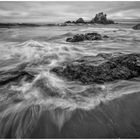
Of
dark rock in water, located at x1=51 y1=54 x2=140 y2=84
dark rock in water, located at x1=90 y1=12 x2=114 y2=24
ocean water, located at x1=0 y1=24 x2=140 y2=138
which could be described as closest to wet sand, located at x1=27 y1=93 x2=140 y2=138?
ocean water, located at x1=0 y1=24 x2=140 y2=138

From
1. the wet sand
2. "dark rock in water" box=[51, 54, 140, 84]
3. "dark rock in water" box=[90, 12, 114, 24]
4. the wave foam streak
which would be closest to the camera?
the wet sand

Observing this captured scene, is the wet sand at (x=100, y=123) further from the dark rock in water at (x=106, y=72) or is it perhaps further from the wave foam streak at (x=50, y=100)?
the dark rock in water at (x=106, y=72)

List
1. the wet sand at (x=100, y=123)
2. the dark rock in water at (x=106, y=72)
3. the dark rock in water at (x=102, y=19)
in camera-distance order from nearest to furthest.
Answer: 1. the wet sand at (x=100, y=123)
2. the dark rock in water at (x=106, y=72)
3. the dark rock in water at (x=102, y=19)

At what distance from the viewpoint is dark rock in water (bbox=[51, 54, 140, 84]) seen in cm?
379

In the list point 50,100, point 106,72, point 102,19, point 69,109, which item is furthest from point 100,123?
point 102,19

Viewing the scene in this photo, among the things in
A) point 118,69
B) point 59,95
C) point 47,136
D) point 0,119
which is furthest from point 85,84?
point 0,119

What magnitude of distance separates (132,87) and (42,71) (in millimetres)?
2975

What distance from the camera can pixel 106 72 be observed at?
3869 mm

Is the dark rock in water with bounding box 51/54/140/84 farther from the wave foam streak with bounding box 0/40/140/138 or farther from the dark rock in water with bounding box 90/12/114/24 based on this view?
the dark rock in water with bounding box 90/12/114/24

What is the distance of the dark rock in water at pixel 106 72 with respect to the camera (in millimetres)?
3785

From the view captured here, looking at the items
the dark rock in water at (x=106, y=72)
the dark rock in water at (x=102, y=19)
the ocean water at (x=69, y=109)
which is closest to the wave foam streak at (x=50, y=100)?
the ocean water at (x=69, y=109)

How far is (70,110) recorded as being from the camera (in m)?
2.92

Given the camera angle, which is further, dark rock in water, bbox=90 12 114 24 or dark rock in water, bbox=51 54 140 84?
dark rock in water, bbox=90 12 114 24

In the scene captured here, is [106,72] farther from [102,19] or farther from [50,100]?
[102,19]
